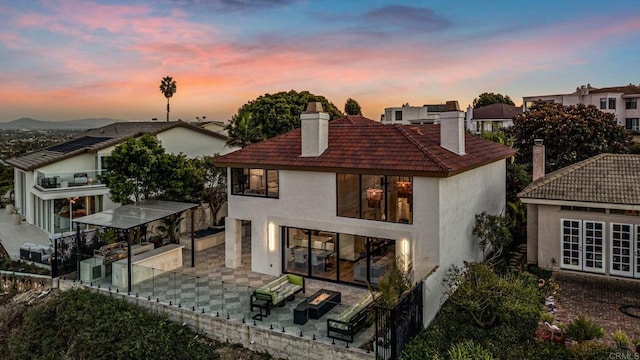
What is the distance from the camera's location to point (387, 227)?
14484 mm

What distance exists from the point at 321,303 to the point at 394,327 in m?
3.17

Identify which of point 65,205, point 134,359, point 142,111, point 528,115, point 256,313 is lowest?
point 134,359

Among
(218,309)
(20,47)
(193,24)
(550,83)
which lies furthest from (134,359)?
(550,83)

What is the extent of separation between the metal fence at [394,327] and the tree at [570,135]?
23.1 m

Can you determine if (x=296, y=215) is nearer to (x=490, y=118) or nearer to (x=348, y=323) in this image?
(x=348, y=323)

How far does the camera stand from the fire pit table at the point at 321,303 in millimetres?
12469

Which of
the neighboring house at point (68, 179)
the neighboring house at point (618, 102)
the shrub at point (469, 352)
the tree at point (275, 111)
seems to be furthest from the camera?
Result: the neighboring house at point (618, 102)

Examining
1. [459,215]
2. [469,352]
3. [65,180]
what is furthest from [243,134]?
[469,352]

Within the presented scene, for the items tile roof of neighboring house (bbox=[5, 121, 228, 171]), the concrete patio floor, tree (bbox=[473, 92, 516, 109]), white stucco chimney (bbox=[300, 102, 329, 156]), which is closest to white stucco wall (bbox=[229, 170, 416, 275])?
white stucco chimney (bbox=[300, 102, 329, 156])

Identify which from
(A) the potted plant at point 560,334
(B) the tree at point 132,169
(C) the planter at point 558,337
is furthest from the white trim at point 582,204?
(B) the tree at point 132,169

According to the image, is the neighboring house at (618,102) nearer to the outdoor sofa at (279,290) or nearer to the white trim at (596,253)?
the white trim at (596,253)

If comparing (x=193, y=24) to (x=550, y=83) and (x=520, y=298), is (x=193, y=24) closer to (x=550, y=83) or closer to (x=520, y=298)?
(x=520, y=298)

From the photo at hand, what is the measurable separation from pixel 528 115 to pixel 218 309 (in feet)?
92.7

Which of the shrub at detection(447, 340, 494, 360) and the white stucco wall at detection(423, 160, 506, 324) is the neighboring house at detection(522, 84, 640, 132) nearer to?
the white stucco wall at detection(423, 160, 506, 324)
